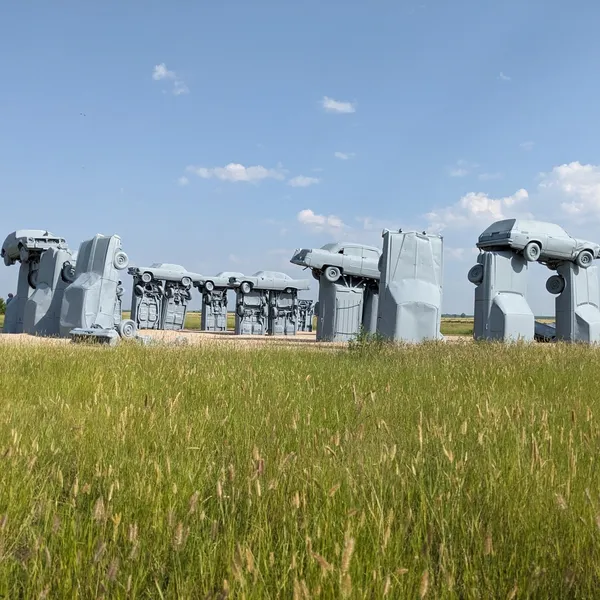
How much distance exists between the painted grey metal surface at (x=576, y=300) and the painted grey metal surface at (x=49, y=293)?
17.3m

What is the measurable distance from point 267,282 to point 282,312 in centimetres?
209

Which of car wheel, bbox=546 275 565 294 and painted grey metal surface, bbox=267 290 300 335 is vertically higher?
car wheel, bbox=546 275 565 294

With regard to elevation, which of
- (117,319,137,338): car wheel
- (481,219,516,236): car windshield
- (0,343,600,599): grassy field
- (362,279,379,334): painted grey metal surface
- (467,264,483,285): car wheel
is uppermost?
(481,219,516,236): car windshield

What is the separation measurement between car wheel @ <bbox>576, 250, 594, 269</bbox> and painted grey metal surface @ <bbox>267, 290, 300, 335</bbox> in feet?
52.4

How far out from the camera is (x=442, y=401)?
3.93m

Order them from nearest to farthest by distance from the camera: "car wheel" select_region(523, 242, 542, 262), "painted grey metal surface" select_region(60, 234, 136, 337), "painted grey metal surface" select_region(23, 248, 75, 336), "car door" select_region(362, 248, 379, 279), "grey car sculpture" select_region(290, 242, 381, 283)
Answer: "painted grey metal surface" select_region(60, 234, 136, 337)
"car wheel" select_region(523, 242, 542, 262)
"painted grey metal surface" select_region(23, 248, 75, 336)
"grey car sculpture" select_region(290, 242, 381, 283)
"car door" select_region(362, 248, 379, 279)

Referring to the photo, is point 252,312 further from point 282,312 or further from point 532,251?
point 532,251

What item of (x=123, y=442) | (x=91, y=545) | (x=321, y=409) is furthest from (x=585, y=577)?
(x=321, y=409)

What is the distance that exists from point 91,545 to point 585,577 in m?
1.40

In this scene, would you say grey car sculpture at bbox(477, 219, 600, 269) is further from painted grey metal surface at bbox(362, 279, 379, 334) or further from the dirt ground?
painted grey metal surface at bbox(362, 279, 379, 334)

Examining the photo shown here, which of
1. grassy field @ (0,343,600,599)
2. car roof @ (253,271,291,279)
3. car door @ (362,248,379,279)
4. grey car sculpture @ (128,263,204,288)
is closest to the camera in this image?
grassy field @ (0,343,600,599)

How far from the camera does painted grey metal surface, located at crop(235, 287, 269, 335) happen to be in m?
30.4

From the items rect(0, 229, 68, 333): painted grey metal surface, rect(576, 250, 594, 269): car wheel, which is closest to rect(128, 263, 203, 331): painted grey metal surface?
rect(0, 229, 68, 333): painted grey metal surface

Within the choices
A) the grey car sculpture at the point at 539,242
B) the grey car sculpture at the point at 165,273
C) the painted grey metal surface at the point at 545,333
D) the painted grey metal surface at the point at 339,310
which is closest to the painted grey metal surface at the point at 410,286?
the grey car sculpture at the point at 539,242
